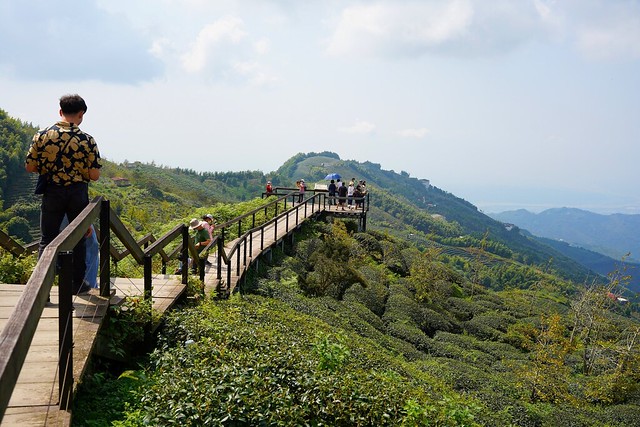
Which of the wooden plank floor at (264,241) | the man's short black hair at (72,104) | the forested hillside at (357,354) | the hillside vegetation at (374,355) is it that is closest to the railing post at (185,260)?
the forested hillside at (357,354)

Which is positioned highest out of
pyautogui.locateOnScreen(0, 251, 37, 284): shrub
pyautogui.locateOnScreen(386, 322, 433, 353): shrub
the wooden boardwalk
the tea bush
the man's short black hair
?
the man's short black hair

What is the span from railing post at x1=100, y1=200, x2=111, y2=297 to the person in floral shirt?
22 centimetres

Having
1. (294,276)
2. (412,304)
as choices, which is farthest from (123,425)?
(412,304)

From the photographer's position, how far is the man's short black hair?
496 cm

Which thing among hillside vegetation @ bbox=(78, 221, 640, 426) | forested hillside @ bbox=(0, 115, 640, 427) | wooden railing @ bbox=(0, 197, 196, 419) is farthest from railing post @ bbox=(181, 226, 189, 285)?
wooden railing @ bbox=(0, 197, 196, 419)

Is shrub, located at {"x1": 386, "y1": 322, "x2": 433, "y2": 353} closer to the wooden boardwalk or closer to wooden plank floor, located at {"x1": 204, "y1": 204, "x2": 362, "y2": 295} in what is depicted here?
wooden plank floor, located at {"x1": 204, "y1": 204, "x2": 362, "y2": 295}

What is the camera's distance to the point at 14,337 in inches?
83.6

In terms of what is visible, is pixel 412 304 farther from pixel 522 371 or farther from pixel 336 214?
pixel 336 214

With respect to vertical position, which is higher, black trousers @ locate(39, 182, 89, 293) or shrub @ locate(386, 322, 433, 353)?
black trousers @ locate(39, 182, 89, 293)

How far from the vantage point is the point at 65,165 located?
16.5 ft

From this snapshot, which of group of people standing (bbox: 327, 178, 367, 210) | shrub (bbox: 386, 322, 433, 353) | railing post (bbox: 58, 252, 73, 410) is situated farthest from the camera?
group of people standing (bbox: 327, 178, 367, 210)

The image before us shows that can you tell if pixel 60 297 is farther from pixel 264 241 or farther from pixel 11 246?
pixel 264 241

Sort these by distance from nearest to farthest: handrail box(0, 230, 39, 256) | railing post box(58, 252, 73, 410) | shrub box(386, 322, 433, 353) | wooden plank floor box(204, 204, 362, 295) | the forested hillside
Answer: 1. railing post box(58, 252, 73, 410)
2. the forested hillside
3. handrail box(0, 230, 39, 256)
4. wooden plank floor box(204, 204, 362, 295)
5. shrub box(386, 322, 433, 353)

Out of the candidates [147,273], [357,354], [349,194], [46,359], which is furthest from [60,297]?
[349,194]
